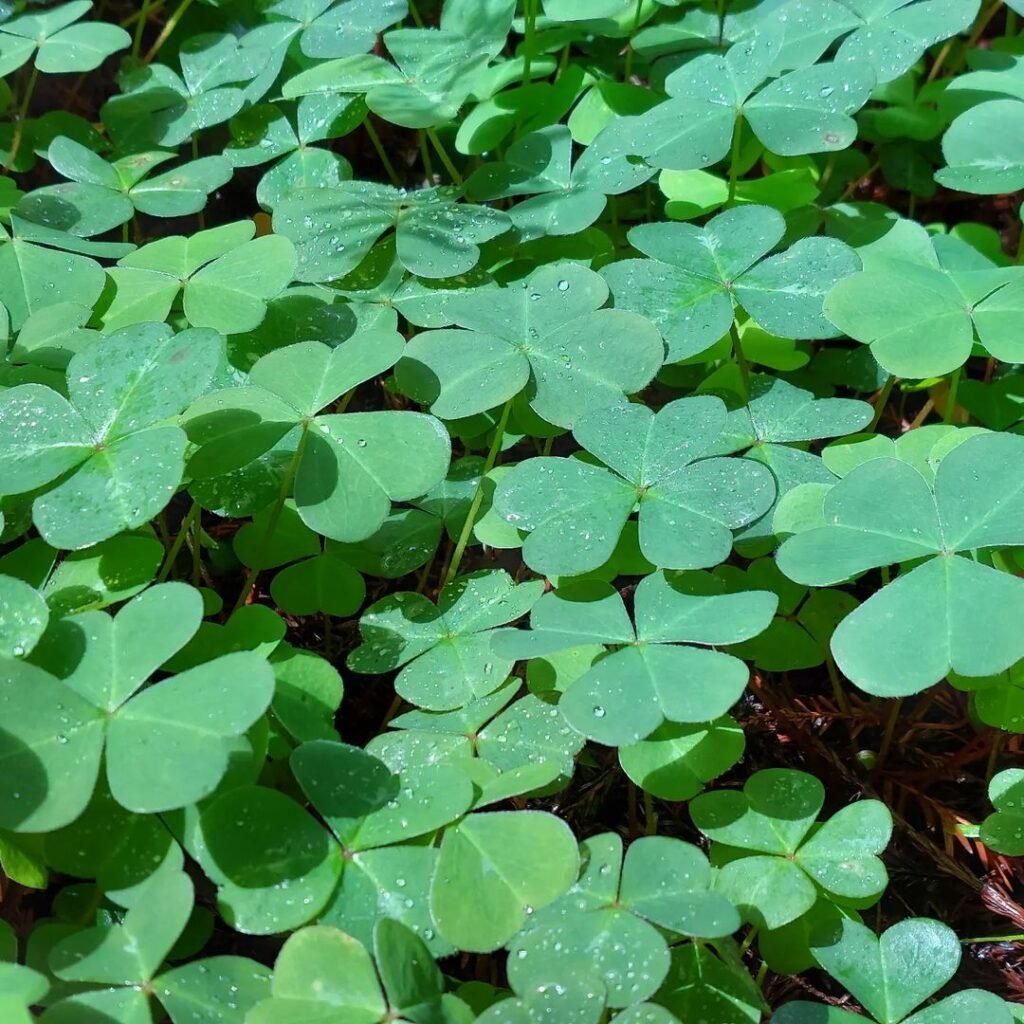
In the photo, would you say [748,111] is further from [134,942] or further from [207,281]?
[134,942]

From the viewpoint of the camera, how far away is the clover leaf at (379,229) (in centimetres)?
182

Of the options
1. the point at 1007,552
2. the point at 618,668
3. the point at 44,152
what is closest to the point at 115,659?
the point at 618,668

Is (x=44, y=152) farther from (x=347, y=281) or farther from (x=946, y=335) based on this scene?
(x=946, y=335)

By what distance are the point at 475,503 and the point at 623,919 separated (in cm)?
72

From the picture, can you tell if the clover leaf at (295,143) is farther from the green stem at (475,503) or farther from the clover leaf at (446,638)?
the clover leaf at (446,638)

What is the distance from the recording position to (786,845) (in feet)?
4.22

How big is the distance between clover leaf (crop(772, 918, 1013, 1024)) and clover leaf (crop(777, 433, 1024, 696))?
1.01 feet

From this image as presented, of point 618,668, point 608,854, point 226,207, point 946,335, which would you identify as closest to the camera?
point 608,854

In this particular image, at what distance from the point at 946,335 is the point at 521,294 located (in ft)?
2.41

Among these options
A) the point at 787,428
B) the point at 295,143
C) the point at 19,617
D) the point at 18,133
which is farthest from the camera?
the point at 18,133

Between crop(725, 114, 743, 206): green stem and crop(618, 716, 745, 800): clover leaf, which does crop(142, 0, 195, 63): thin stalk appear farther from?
crop(618, 716, 745, 800): clover leaf

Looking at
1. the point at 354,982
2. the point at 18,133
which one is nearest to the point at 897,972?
the point at 354,982

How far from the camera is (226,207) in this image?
97.0 inches

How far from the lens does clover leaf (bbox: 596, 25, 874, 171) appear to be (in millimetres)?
1854
